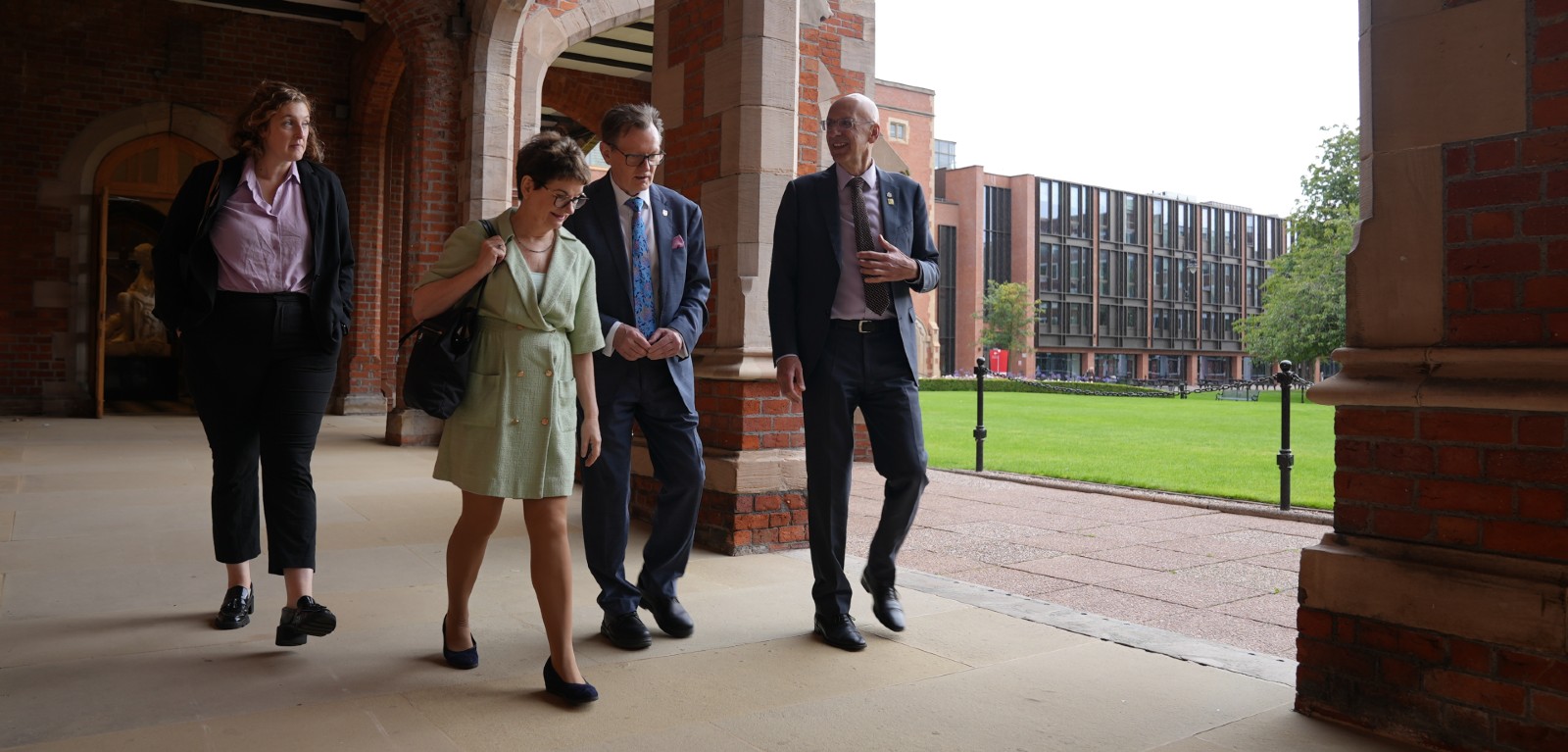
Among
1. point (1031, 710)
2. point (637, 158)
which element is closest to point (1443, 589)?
point (1031, 710)

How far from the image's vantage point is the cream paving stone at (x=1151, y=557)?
5273mm

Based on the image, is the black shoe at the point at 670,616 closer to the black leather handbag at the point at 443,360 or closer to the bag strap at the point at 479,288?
the black leather handbag at the point at 443,360

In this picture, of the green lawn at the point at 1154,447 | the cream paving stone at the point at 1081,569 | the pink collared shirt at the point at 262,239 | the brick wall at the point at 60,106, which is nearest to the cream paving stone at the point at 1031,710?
the cream paving stone at the point at 1081,569

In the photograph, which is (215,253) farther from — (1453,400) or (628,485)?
(1453,400)

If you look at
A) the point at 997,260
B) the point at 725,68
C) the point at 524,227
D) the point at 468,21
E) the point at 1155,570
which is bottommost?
the point at 1155,570

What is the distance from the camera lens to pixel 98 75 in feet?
44.7

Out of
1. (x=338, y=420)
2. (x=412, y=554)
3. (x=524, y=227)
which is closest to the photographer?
(x=524, y=227)

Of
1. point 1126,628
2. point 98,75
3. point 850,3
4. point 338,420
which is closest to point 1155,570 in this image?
point 1126,628

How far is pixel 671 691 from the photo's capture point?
299 cm

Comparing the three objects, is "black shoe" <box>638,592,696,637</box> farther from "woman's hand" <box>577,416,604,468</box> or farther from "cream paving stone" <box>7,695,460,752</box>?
"cream paving stone" <box>7,695,460,752</box>

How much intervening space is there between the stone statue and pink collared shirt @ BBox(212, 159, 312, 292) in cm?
1634

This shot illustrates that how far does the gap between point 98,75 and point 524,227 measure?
45.0ft

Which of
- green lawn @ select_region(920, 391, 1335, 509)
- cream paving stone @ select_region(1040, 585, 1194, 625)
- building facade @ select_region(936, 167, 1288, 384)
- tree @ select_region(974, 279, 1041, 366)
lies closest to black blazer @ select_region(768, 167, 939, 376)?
cream paving stone @ select_region(1040, 585, 1194, 625)

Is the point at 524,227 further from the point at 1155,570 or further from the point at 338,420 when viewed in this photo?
the point at 338,420
